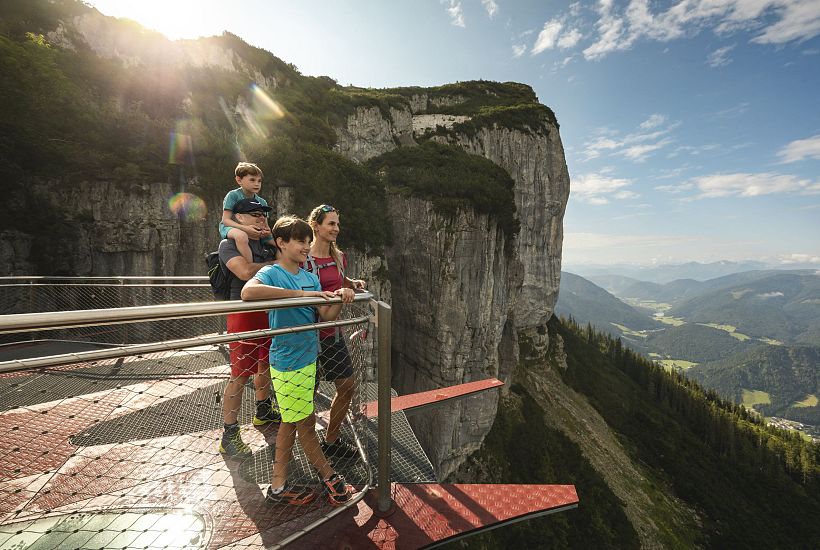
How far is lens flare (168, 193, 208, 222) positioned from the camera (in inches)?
512

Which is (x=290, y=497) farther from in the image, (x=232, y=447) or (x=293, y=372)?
(x=232, y=447)

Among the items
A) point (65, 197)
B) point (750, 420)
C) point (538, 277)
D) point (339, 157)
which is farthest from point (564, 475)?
point (750, 420)

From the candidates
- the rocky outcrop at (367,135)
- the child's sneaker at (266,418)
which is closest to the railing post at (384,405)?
the child's sneaker at (266,418)

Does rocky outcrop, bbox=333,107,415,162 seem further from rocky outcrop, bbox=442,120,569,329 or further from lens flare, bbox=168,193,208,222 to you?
lens flare, bbox=168,193,208,222

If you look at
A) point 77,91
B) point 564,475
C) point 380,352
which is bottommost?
point 564,475

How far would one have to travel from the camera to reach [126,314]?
184cm

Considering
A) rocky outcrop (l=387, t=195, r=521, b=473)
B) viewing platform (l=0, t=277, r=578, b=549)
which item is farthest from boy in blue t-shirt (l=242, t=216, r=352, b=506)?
rocky outcrop (l=387, t=195, r=521, b=473)

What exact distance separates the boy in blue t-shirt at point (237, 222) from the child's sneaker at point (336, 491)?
2.49m

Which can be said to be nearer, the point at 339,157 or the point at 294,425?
the point at 294,425

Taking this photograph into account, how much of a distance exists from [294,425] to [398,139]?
33.9 meters

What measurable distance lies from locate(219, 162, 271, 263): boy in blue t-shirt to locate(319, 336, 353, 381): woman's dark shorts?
4.51 feet

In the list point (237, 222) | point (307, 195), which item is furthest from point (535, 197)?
point (237, 222)

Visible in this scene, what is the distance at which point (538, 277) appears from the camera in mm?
42500

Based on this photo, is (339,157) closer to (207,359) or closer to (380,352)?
(207,359)
